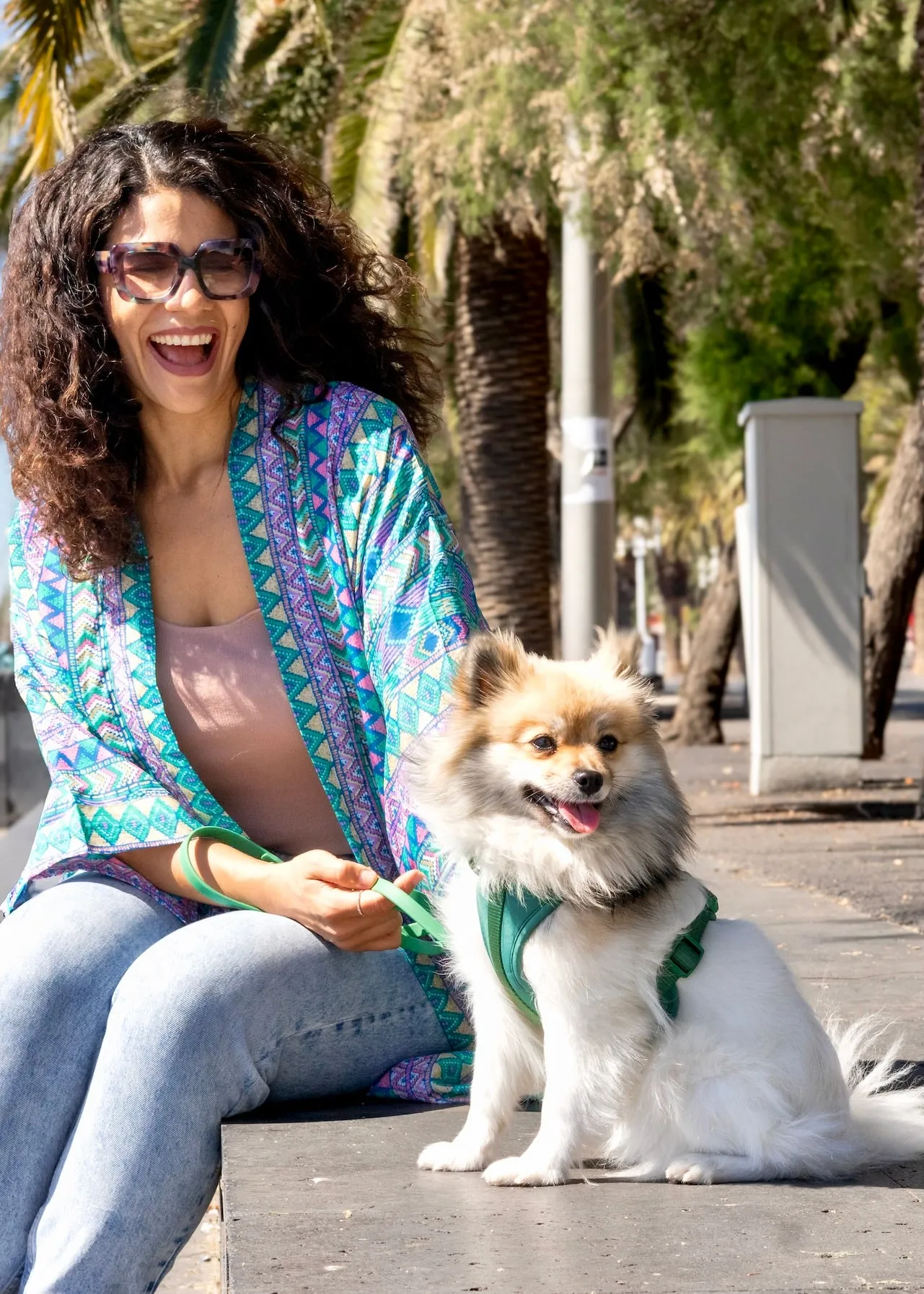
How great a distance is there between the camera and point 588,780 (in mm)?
2682

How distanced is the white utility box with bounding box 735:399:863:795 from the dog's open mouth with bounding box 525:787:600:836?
971cm

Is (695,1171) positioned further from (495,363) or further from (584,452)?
(495,363)

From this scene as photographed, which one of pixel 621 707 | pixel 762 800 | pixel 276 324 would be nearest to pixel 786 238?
pixel 762 800

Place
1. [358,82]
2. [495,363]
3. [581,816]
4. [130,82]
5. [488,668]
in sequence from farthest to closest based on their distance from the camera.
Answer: [130,82] < [495,363] < [358,82] < [488,668] < [581,816]

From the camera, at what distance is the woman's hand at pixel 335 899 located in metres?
3.06

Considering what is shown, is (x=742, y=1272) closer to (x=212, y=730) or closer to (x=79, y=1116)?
(x=79, y=1116)

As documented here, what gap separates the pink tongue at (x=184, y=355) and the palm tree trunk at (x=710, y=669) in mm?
15461

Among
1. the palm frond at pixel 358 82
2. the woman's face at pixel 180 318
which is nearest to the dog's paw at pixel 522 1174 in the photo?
the woman's face at pixel 180 318

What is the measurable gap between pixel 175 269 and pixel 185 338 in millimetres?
142

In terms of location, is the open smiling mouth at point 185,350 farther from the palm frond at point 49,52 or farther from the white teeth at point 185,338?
the palm frond at point 49,52

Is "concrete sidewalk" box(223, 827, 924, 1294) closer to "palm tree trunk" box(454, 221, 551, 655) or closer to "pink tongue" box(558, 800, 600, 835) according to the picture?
"pink tongue" box(558, 800, 600, 835)

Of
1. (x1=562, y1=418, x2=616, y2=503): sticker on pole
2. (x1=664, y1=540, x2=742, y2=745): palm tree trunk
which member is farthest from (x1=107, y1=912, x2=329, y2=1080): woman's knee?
(x1=664, y1=540, x2=742, y2=745): palm tree trunk

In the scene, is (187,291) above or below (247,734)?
above

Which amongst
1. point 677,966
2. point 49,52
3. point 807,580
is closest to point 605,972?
point 677,966
